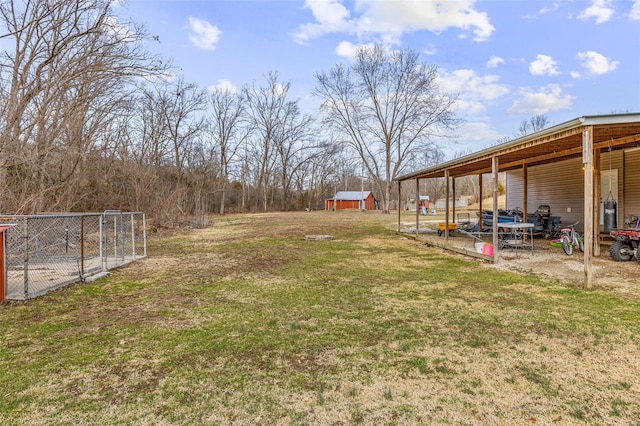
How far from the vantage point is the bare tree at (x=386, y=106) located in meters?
29.3

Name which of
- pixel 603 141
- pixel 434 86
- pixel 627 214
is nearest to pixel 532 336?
pixel 603 141

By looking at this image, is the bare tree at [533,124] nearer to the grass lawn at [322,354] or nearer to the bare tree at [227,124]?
the bare tree at [227,124]

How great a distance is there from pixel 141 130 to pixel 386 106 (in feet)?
65.1

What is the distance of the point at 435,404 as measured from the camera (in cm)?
221

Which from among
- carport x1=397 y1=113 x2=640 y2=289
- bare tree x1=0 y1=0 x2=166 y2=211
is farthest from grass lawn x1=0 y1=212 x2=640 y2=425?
bare tree x1=0 y1=0 x2=166 y2=211

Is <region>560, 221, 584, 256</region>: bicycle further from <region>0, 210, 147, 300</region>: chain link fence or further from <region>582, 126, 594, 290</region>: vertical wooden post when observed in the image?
<region>0, 210, 147, 300</region>: chain link fence

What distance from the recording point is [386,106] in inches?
1209

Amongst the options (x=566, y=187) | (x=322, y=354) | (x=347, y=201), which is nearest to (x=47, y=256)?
(x=322, y=354)

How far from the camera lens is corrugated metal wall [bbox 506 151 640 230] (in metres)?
9.73

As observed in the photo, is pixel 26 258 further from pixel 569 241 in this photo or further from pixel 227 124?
pixel 227 124

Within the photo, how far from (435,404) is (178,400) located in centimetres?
166

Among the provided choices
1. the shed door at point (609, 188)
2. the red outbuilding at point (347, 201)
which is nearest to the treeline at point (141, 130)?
the red outbuilding at point (347, 201)

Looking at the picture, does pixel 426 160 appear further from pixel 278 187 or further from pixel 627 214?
pixel 627 214

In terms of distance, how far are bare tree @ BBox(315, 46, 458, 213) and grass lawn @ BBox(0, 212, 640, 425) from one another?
25840mm
